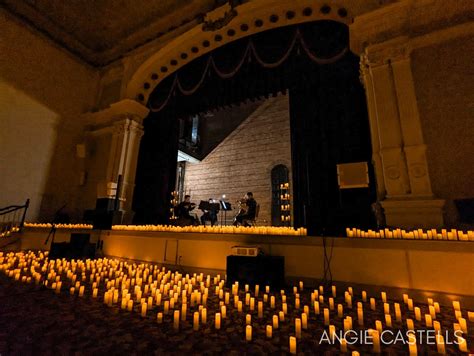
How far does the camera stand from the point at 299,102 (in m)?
5.78

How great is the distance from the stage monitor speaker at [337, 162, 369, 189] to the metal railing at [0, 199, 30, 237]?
6.79 m

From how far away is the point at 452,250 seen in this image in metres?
2.34

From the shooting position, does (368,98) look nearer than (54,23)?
Yes

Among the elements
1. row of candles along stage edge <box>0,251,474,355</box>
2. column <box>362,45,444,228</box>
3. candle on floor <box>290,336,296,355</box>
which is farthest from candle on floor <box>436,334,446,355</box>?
column <box>362,45,444,228</box>

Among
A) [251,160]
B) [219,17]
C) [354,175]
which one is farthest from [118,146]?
[354,175]

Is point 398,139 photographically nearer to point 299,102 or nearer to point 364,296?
point 299,102

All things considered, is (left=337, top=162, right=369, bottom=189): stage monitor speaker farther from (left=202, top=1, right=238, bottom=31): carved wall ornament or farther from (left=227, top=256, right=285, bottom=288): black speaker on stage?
(left=202, top=1, right=238, bottom=31): carved wall ornament

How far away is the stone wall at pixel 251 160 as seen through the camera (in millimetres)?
10734

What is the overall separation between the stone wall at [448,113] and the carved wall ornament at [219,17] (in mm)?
4365

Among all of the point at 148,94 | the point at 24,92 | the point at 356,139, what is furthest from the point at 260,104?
the point at 24,92

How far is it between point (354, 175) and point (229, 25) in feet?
16.6

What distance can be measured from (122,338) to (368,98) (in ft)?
16.5

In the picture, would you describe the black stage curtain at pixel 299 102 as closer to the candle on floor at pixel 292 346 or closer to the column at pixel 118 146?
the column at pixel 118 146

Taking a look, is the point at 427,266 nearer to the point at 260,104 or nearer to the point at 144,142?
the point at 144,142
